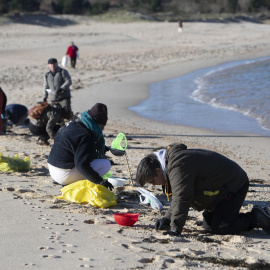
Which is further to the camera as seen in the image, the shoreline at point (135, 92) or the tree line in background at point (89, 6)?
the tree line in background at point (89, 6)

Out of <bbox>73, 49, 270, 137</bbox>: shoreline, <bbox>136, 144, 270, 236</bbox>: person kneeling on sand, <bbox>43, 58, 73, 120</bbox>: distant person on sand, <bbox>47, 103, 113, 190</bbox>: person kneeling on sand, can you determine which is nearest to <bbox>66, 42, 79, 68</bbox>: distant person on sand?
<bbox>73, 49, 270, 137</bbox>: shoreline

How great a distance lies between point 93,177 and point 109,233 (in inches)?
41.6

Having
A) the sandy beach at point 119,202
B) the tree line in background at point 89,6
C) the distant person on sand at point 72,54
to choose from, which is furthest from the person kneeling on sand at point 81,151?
the tree line in background at point 89,6

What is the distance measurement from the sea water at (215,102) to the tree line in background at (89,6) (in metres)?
32.4

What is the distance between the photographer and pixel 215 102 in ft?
53.0

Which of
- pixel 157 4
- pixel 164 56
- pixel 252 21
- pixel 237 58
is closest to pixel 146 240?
pixel 164 56

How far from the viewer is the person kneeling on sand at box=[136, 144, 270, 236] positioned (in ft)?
15.0

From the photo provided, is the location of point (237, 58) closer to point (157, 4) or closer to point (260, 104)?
point (260, 104)

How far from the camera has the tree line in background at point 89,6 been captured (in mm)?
52369

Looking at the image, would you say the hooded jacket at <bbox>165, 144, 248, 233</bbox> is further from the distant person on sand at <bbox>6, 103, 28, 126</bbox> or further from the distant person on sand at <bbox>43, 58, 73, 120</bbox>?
the distant person on sand at <bbox>6, 103, 28, 126</bbox>

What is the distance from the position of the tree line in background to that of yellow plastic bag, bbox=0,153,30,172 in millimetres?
46440

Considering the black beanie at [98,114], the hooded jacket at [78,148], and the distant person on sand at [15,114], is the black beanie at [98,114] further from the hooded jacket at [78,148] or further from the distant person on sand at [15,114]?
the distant person on sand at [15,114]

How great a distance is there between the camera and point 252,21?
59.4 m

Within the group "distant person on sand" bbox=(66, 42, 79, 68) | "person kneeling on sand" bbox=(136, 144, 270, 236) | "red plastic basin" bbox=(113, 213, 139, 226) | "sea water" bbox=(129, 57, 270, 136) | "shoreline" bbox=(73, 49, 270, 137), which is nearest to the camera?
"person kneeling on sand" bbox=(136, 144, 270, 236)
